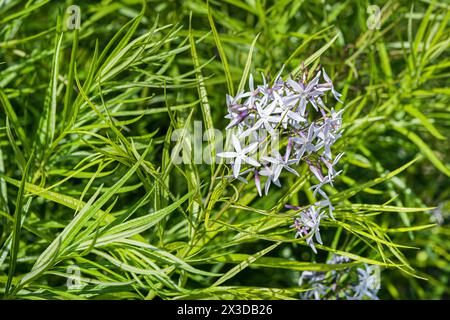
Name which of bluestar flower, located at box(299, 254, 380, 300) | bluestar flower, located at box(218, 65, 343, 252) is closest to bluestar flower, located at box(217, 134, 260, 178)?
bluestar flower, located at box(218, 65, 343, 252)

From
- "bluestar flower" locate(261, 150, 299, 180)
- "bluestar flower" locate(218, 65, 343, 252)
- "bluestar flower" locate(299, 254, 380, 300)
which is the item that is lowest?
"bluestar flower" locate(299, 254, 380, 300)

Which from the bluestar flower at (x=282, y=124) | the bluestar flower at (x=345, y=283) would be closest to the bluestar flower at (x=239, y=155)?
the bluestar flower at (x=282, y=124)

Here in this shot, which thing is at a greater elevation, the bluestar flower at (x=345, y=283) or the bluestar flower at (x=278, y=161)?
the bluestar flower at (x=278, y=161)

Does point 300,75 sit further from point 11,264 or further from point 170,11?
point 170,11

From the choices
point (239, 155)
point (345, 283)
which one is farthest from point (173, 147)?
point (345, 283)

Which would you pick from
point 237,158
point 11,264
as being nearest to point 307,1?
point 237,158

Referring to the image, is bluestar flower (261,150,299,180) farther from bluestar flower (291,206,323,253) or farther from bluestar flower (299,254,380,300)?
bluestar flower (299,254,380,300)

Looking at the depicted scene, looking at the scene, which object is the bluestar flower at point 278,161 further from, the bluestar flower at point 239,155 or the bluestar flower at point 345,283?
the bluestar flower at point 345,283
